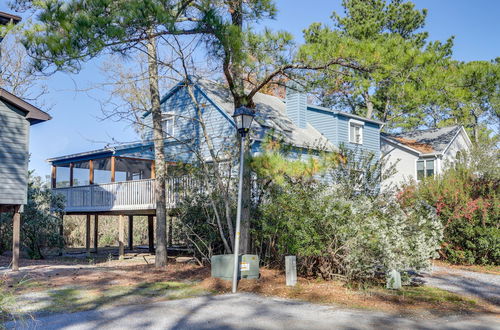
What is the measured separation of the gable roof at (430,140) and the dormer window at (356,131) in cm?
580

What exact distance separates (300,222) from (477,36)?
15170 millimetres

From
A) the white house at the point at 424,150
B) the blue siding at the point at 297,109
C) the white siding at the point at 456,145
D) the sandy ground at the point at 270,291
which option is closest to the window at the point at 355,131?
the blue siding at the point at 297,109

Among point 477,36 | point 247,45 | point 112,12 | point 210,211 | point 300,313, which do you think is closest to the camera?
point 300,313

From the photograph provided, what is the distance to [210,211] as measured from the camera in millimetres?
13867

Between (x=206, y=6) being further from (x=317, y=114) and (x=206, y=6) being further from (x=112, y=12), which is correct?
(x=317, y=114)

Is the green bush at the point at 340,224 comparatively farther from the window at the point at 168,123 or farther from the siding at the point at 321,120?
the siding at the point at 321,120

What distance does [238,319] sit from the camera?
24.9 feet

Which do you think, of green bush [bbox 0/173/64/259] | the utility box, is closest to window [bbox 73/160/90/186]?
green bush [bbox 0/173/64/259]

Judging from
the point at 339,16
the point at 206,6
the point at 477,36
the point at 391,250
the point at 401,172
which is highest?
the point at 339,16

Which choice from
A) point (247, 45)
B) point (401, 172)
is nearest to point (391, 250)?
point (247, 45)

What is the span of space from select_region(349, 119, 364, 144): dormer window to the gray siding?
644 inches

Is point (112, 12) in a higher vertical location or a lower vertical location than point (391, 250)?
higher

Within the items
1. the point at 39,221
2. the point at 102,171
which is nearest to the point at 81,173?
the point at 102,171

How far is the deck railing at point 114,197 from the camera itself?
19.1 metres
